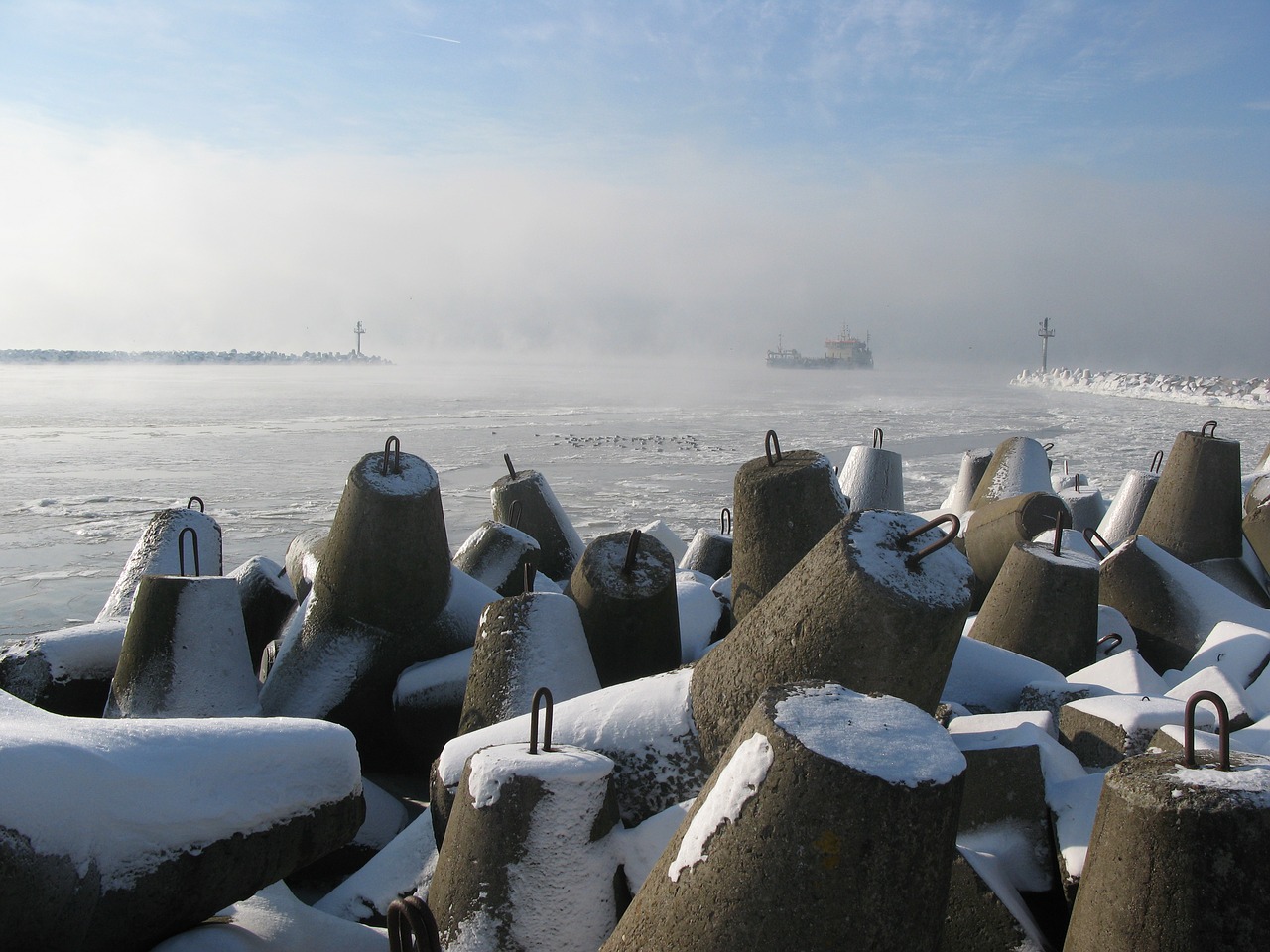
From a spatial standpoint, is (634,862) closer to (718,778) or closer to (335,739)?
(718,778)

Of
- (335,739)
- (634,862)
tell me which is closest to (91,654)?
(335,739)

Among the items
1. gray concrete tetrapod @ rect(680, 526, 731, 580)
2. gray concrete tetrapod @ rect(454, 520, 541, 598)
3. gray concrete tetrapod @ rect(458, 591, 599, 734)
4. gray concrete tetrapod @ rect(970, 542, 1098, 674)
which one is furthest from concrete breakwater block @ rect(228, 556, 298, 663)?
gray concrete tetrapod @ rect(970, 542, 1098, 674)

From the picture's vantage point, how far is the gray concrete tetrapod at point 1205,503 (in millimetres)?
4734

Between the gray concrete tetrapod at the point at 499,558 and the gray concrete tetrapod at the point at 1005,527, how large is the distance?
200 cm

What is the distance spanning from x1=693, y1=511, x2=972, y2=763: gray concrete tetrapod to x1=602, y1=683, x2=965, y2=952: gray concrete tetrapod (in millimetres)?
497

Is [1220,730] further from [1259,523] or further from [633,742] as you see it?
[1259,523]

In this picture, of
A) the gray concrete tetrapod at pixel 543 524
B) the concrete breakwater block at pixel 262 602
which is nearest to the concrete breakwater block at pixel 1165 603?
the gray concrete tetrapod at pixel 543 524

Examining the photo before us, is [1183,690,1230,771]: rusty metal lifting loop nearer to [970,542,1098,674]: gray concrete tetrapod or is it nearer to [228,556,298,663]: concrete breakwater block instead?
[970,542,1098,674]: gray concrete tetrapod

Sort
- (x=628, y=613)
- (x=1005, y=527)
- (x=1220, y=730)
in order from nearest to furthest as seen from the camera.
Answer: (x=1220, y=730)
(x=628, y=613)
(x=1005, y=527)

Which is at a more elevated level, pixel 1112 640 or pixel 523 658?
pixel 523 658

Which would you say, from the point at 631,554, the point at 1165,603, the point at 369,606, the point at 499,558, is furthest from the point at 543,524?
the point at 1165,603

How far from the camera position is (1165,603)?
3992 mm

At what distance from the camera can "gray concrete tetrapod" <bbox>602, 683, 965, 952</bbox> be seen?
1340mm

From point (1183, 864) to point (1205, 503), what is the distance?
3892 mm
